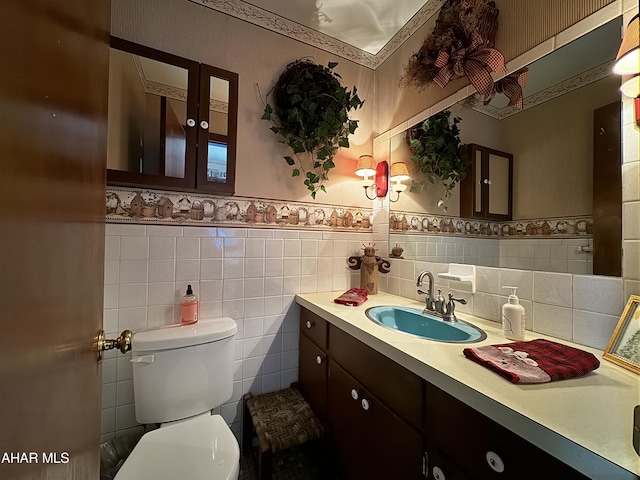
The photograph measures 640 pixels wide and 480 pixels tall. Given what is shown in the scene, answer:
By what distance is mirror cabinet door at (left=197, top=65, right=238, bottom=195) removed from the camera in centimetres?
128

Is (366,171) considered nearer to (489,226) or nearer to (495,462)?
(489,226)

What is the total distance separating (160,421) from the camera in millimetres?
1113

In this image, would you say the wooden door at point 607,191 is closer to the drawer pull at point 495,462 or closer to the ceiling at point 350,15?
the drawer pull at point 495,462

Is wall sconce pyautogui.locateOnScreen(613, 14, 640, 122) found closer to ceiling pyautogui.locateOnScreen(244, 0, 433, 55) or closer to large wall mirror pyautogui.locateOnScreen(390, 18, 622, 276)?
large wall mirror pyautogui.locateOnScreen(390, 18, 622, 276)

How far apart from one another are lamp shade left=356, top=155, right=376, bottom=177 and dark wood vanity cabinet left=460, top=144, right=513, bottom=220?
0.56m

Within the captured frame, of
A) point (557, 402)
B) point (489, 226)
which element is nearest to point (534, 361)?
point (557, 402)

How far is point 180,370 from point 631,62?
1844mm

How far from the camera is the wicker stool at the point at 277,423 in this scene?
1110 millimetres

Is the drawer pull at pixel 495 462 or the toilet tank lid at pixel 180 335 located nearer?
the drawer pull at pixel 495 462

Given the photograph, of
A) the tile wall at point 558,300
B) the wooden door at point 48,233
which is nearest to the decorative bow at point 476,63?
the tile wall at point 558,300

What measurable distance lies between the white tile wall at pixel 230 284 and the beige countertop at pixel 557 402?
0.79m

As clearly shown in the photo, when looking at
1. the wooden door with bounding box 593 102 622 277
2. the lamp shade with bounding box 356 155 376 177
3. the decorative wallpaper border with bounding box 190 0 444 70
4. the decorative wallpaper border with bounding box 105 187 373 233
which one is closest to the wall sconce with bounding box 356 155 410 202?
the lamp shade with bounding box 356 155 376 177

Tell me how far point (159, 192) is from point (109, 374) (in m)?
0.87

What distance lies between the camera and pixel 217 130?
4.35 feet
